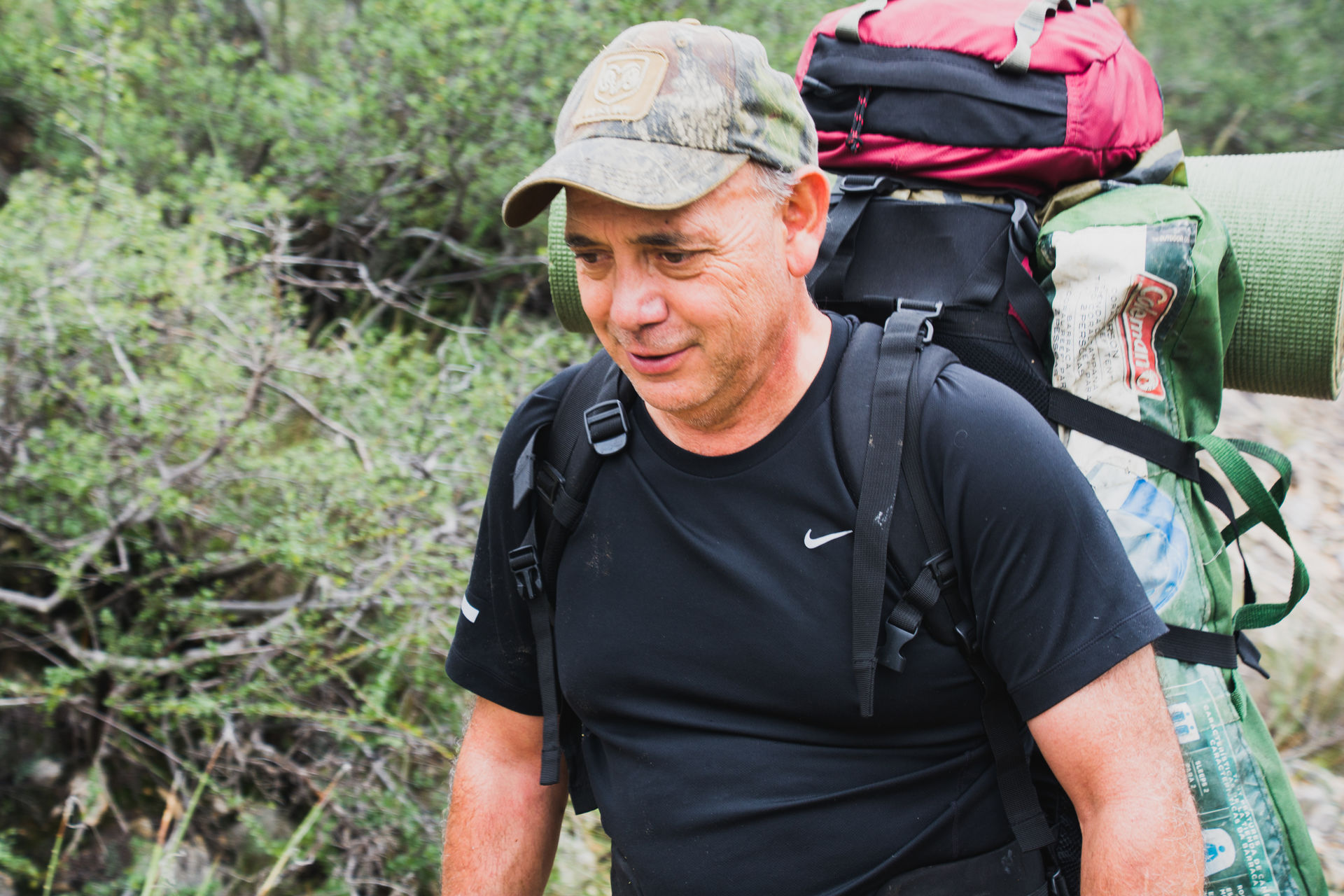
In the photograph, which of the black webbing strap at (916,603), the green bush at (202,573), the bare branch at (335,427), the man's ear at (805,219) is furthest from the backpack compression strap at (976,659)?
the bare branch at (335,427)

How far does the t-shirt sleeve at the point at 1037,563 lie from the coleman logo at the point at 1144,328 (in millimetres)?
333

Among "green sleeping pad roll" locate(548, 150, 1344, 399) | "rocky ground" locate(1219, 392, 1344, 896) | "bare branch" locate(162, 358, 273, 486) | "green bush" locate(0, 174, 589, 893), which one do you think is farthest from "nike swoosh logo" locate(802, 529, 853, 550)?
"rocky ground" locate(1219, 392, 1344, 896)

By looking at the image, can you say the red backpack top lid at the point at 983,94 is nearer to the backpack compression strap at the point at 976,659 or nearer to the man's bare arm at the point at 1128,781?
the backpack compression strap at the point at 976,659

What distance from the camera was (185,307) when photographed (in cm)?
382

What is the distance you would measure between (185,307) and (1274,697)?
4574 mm

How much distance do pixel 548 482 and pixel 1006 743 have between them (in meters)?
0.90

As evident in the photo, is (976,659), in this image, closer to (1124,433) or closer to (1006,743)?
(1006,743)

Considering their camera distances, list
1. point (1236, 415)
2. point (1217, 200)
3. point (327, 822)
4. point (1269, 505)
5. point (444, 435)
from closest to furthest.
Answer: point (1269, 505) → point (1217, 200) → point (327, 822) → point (444, 435) → point (1236, 415)

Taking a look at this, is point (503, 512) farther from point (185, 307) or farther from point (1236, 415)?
point (1236, 415)

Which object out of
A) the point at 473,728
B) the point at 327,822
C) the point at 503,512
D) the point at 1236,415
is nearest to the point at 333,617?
the point at 327,822

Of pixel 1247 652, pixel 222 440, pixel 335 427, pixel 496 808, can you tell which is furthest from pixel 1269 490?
pixel 222 440

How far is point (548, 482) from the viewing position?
1.89 m

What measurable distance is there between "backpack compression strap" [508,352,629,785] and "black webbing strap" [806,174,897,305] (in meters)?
0.43

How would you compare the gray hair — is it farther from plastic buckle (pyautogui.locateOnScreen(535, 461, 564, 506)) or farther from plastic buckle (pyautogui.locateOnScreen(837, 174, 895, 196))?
plastic buckle (pyautogui.locateOnScreen(535, 461, 564, 506))
